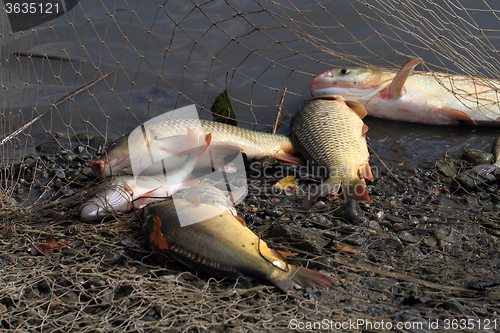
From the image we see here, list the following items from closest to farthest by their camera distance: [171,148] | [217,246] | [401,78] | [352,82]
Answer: [217,246], [171,148], [401,78], [352,82]

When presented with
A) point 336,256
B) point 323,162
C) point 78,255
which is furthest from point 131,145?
point 336,256

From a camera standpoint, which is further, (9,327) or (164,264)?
(164,264)

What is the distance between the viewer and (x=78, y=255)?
11.2 feet

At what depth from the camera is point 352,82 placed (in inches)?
241

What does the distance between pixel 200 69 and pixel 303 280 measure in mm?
5316

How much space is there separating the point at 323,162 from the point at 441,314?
2.31m

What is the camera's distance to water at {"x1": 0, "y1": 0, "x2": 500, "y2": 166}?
18.7 feet

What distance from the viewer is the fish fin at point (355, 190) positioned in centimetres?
405

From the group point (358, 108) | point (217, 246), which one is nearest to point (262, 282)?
point (217, 246)

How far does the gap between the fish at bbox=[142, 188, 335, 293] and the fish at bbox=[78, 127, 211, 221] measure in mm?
538

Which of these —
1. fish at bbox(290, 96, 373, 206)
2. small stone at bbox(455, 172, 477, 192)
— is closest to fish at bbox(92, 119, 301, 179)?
fish at bbox(290, 96, 373, 206)

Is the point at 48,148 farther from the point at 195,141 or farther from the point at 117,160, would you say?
the point at 195,141

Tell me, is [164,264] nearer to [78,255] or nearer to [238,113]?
[78,255]

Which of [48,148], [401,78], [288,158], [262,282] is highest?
[401,78]
